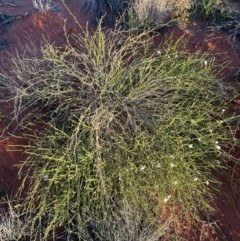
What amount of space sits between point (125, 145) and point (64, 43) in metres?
2.42

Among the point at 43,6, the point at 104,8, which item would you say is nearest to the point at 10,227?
the point at 104,8

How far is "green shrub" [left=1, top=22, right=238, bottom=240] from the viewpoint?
3262 mm

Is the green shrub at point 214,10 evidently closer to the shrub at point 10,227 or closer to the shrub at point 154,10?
the shrub at point 154,10

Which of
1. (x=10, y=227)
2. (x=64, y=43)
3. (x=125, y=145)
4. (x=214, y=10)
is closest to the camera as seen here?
(x=10, y=227)

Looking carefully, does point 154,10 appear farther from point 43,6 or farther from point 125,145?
point 125,145

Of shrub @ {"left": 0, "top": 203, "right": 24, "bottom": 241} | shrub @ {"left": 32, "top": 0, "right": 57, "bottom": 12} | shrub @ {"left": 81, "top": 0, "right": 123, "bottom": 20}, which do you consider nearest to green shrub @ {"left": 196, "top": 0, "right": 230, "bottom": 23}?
shrub @ {"left": 81, "top": 0, "right": 123, "bottom": 20}

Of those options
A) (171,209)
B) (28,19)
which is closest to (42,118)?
(171,209)

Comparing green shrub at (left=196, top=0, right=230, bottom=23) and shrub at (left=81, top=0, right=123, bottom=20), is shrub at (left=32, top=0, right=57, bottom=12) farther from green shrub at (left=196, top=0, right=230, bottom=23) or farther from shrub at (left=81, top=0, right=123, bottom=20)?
green shrub at (left=196, top=0, right=230, bottom=23)

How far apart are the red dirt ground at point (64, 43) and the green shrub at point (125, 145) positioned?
0.58 feet

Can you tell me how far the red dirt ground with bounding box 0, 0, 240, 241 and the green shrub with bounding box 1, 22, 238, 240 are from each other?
0.18 meters

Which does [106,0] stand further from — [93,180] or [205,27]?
[93,180]

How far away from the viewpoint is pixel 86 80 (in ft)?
12.8

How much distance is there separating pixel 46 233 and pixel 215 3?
12.6ft

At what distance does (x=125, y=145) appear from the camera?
3398mm
